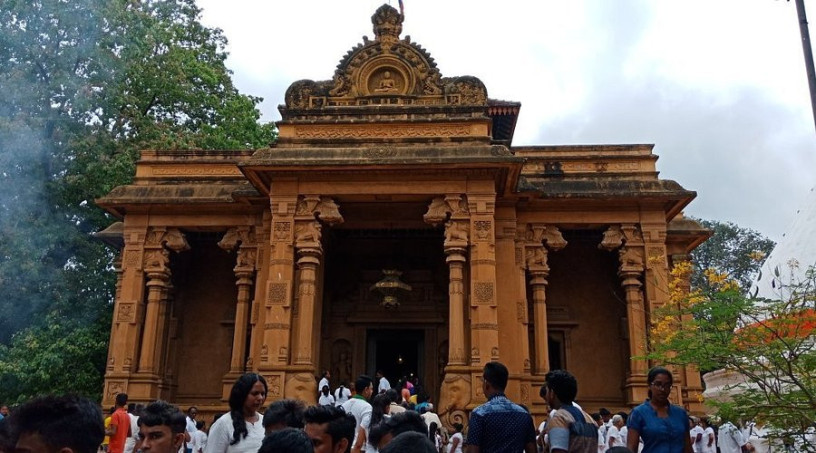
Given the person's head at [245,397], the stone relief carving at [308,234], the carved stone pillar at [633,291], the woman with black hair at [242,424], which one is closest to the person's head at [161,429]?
the woman with black hair at [242,424]

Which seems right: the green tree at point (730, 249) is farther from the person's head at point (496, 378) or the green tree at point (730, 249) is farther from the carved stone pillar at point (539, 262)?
the person's head at point (496, 378)

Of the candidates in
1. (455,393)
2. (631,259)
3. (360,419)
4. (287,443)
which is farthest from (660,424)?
(631,259)

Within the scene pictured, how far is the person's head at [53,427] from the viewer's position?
9.64 feet

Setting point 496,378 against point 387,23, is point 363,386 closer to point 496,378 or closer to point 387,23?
point 496,378

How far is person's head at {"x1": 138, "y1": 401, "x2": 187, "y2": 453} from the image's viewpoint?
410cm

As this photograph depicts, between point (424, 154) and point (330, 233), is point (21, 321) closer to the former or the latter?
point (330, 233)

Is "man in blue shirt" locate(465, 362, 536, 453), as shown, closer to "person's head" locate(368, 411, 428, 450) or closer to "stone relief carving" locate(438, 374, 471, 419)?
"person's head" locate(368, 411, 428, 450)

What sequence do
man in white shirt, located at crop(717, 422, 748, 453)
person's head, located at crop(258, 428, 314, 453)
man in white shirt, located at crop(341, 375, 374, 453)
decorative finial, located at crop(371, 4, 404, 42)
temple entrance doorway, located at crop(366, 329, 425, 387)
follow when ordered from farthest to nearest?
1. temple entrance doorway, located at crop(366, 329, 425, 387)
2. decorative finial, located at crop(371, 4, 404, 42)
3. man in white shirt, located at crop(717, 422, 748, 453)
4. man in white shirt, located at crop(341, 375, 374, 453)
5. person's head, located at crop(258, 428, 314, 453)

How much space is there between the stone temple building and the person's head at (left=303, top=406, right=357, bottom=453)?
10.3 meters

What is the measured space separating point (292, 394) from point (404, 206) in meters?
5.64

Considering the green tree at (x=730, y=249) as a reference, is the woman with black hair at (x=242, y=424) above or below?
below

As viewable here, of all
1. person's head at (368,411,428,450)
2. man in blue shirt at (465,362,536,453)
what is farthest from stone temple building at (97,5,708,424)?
man in blue shirt at (465,362,536,453)

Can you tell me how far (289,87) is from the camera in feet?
57.2

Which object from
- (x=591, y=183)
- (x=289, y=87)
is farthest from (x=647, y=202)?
(x=289, y=87)
